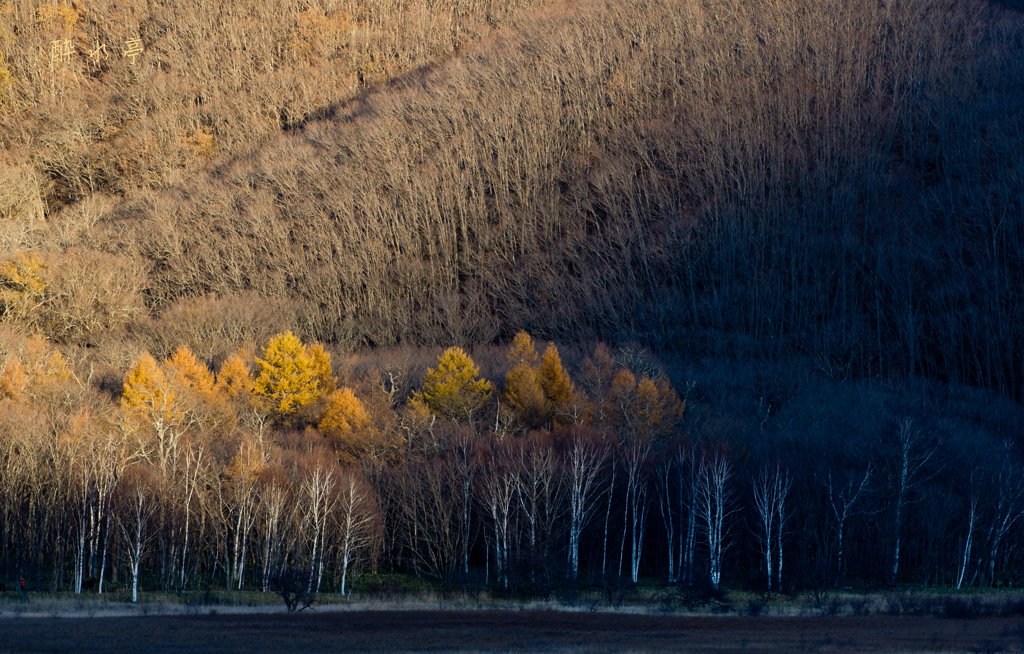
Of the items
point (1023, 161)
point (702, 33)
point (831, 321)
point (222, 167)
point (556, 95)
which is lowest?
point (831, 321)

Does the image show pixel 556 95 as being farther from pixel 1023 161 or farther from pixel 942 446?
pixel 942 446

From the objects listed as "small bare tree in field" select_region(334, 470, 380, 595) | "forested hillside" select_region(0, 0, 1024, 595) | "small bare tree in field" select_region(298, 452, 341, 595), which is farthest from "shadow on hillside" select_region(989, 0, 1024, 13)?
"small bare tree in field" select_region(298, 452, 341, 595)

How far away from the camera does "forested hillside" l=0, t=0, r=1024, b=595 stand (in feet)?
150

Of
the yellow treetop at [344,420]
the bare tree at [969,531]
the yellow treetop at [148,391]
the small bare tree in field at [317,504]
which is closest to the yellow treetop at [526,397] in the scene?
the yellow treetop at [344,420]

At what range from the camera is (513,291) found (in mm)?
93562

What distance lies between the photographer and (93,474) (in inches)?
1681

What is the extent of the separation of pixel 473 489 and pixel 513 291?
47.3 meters

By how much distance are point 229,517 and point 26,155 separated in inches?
3801

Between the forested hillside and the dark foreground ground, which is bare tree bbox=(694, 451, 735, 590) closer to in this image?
the forested hillside

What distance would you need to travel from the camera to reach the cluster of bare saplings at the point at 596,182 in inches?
3393

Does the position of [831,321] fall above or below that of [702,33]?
below

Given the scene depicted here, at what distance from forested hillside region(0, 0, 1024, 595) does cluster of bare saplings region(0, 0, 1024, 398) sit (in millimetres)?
462

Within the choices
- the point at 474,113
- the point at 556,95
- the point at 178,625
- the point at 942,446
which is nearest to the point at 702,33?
the point at 556,95

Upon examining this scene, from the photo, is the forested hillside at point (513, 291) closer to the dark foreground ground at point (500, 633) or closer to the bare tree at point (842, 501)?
the bare tree at point (842, 501)
